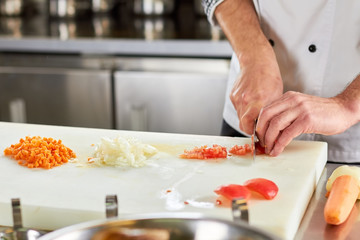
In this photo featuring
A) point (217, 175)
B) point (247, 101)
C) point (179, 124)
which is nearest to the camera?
point (217, 175)

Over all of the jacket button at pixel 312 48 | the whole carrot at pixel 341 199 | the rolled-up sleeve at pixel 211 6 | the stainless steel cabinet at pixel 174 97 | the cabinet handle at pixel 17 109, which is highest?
the rolled-up sleeve at pixel 211 6

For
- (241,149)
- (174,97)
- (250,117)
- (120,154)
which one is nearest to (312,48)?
(250,117)

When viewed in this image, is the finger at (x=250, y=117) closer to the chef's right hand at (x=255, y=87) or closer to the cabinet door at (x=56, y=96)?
the chef's right hand at (x=255, y=87)

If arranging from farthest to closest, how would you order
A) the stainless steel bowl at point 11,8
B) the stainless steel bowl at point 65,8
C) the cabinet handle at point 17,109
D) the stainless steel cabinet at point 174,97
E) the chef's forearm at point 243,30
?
the stainless steel bowl at point 11,8
the stainless steel bowl at point 65,8
the cabinet handle at point 17,109
the stainless steel cabinet at point 174,97
the chef's forearm at point 243,30

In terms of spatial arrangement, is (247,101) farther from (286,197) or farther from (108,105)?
(108,105)

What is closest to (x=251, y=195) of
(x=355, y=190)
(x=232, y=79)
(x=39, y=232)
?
(x=355, y=190)

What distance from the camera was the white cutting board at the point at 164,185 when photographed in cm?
103

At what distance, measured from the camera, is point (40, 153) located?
126 cm

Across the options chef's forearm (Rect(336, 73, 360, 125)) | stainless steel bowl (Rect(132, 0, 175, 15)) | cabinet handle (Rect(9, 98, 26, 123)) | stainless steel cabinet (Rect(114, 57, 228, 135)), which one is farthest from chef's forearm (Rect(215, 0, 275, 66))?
stainless steel bowl (Rect(132, 0, 175, 15))

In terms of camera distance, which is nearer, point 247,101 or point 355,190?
point 355,190

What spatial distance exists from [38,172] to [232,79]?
0.72 metres

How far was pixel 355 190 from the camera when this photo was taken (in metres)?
1.09

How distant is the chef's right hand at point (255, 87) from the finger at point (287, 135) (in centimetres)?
13

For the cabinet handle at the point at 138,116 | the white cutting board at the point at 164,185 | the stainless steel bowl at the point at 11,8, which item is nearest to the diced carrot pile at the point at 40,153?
the white cutting board at the point at 164,185
